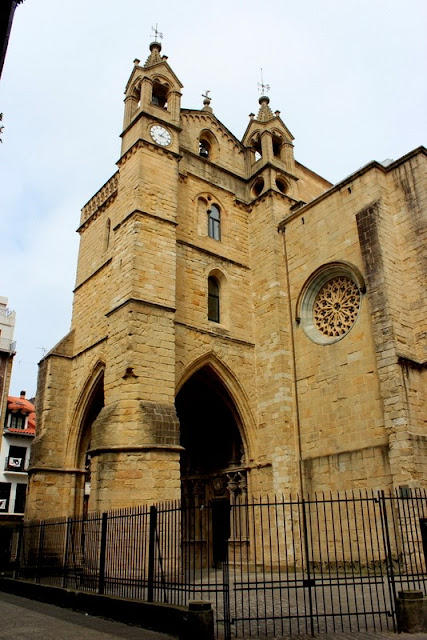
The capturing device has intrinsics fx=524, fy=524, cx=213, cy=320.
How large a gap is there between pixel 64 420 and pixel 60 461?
1233 mm

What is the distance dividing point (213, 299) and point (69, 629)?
34.8ft

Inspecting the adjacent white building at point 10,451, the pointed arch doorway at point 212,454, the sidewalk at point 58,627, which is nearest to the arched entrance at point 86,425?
the pointed arch doorway at point 212,454

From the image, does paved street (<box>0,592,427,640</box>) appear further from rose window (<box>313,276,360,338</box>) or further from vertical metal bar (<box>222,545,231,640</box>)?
rose window (<box>313,276,360,338</box>)

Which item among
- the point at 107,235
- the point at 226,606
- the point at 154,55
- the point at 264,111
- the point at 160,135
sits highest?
the point at 264,111

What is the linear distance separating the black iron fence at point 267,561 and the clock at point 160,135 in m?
10.0

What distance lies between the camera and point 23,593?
10609 mm

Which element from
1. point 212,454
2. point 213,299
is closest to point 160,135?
point 213,299

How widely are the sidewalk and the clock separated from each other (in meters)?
11.9

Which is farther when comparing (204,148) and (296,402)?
(204,148)

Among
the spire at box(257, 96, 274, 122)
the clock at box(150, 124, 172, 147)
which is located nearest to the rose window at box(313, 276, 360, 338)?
the clock at box(150, 124, 172, 147)

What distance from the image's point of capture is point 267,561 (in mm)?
13156

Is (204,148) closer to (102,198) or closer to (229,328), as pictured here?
(102,198)

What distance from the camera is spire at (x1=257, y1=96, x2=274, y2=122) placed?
63.4ft

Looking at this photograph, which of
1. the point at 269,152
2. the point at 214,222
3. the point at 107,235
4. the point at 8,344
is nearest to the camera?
the point at 214,222
